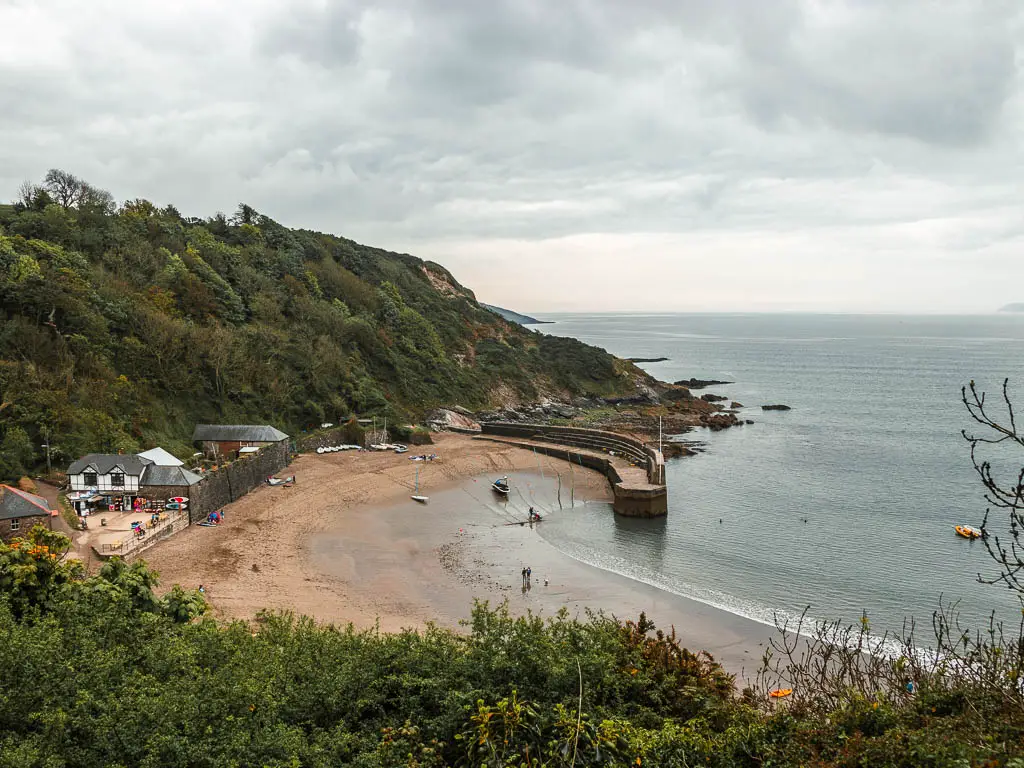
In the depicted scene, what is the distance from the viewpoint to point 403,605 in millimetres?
22516

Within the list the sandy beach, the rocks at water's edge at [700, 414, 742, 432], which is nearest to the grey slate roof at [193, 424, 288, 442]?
the sandy beach

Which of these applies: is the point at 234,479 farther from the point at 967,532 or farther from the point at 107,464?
the point at 967,532

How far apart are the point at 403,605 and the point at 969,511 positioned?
97.7 ft

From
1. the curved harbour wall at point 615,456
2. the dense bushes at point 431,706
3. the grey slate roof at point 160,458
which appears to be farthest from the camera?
the curved harbour wall at point 615,456

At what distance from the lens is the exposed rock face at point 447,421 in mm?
55619

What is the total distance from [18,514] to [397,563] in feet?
45.1

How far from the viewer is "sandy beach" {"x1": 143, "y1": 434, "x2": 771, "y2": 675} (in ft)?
71.0

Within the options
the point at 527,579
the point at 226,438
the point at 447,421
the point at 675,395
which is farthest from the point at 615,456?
the point at 675,395

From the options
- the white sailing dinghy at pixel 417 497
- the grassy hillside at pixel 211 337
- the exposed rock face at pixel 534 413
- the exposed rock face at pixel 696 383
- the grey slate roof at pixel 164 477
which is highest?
the grassy hillside at pixel 211 337

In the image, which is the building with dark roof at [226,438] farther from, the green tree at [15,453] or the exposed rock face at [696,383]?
the exposed rock face at [696,383]

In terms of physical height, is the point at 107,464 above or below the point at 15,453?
below

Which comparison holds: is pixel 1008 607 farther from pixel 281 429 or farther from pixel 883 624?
pixel 281 429


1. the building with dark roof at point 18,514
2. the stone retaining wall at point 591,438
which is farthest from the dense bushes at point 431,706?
the stone retaining wall at point 591,438

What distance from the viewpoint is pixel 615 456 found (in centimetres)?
4569
